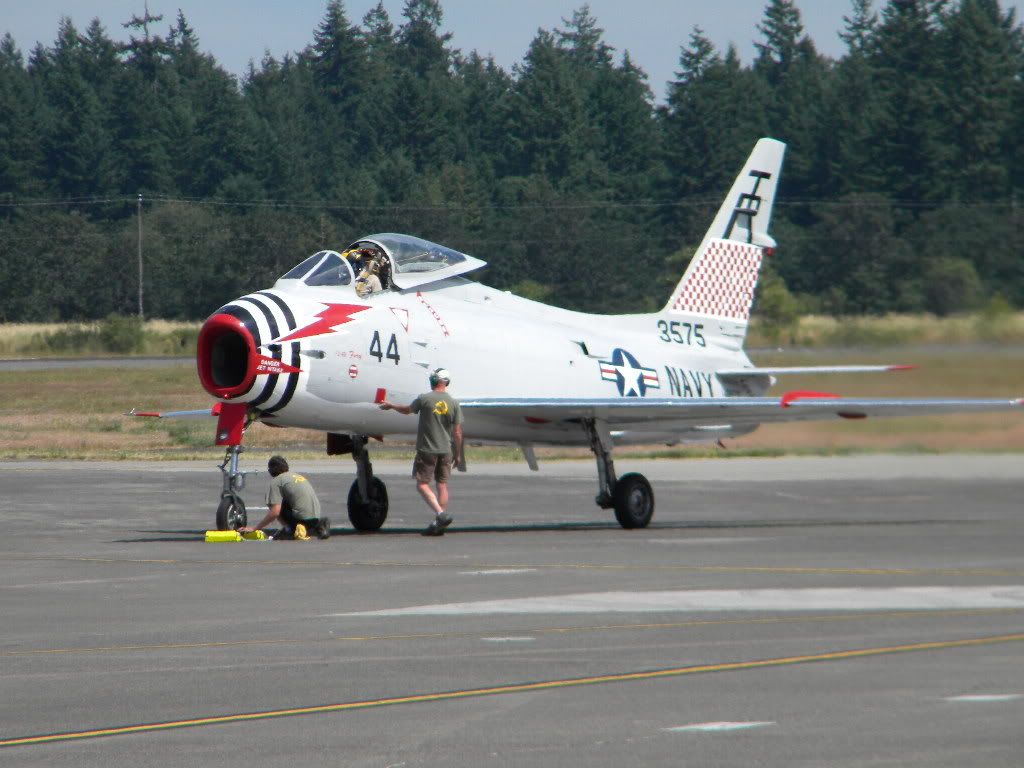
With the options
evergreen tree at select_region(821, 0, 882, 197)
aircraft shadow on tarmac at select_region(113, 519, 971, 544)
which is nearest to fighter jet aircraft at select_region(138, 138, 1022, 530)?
aircraft shadow on tarmac at select_region(113, 519, 971, 544)

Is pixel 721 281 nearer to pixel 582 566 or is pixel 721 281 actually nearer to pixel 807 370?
pixel 807 370

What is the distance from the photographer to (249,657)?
30.1 feet

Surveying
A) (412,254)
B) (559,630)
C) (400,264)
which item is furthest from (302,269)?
(559,630)

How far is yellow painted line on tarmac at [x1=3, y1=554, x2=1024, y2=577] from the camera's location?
13117 mm

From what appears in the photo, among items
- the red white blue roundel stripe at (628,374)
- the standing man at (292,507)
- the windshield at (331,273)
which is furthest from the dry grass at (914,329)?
the standing man at (292,507)

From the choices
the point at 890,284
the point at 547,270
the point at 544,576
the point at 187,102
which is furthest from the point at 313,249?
the point at 544,576

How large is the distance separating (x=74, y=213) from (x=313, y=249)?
19.8m

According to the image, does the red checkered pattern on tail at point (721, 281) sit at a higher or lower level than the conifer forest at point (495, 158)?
lower

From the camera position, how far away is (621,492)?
60.5 feet

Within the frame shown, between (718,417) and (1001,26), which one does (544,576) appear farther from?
(1001,26)

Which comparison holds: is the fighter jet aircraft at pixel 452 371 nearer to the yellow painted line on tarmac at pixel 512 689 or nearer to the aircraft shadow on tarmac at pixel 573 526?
the aircraft shadow on tarmac at pixel 573 526

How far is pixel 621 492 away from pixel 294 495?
3.85m

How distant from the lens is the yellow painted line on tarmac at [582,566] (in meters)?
13.1

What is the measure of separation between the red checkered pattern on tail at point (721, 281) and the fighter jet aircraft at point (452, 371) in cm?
86
